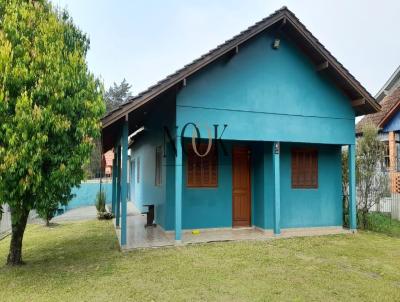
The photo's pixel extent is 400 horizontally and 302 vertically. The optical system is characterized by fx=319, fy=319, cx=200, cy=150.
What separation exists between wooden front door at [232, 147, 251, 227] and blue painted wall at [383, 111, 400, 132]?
A: 24.8 ft

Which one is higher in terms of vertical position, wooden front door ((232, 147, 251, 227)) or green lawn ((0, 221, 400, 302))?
wooden front door ((232, 147, 251, 227))

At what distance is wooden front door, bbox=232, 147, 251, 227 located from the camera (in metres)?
9.92

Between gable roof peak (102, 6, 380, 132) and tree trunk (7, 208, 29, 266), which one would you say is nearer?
tree trunk (7, 208, 29, 266)

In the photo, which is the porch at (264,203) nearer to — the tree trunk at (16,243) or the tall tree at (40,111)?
the tree trunk at (16,243)

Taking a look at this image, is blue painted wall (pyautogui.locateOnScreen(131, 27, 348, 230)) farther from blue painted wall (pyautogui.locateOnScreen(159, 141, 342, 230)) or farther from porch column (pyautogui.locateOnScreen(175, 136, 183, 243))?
porch column (pyautogui.locateOnScreen(175, 136, 183, 243))

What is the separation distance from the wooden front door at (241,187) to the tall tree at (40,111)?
196 inches

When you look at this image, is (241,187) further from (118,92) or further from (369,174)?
(118,92)

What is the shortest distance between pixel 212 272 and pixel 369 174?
7.00m

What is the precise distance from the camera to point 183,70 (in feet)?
25.2

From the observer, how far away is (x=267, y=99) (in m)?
8.96

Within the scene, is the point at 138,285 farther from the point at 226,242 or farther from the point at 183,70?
the point at 183,70

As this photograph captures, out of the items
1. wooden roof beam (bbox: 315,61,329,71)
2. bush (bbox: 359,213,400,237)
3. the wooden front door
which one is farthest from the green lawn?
wooden roof beam (bbox: 315,61,329,71)

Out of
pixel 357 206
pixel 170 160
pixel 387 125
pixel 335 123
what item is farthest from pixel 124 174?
pixel 387 125

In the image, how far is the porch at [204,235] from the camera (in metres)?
8.06
